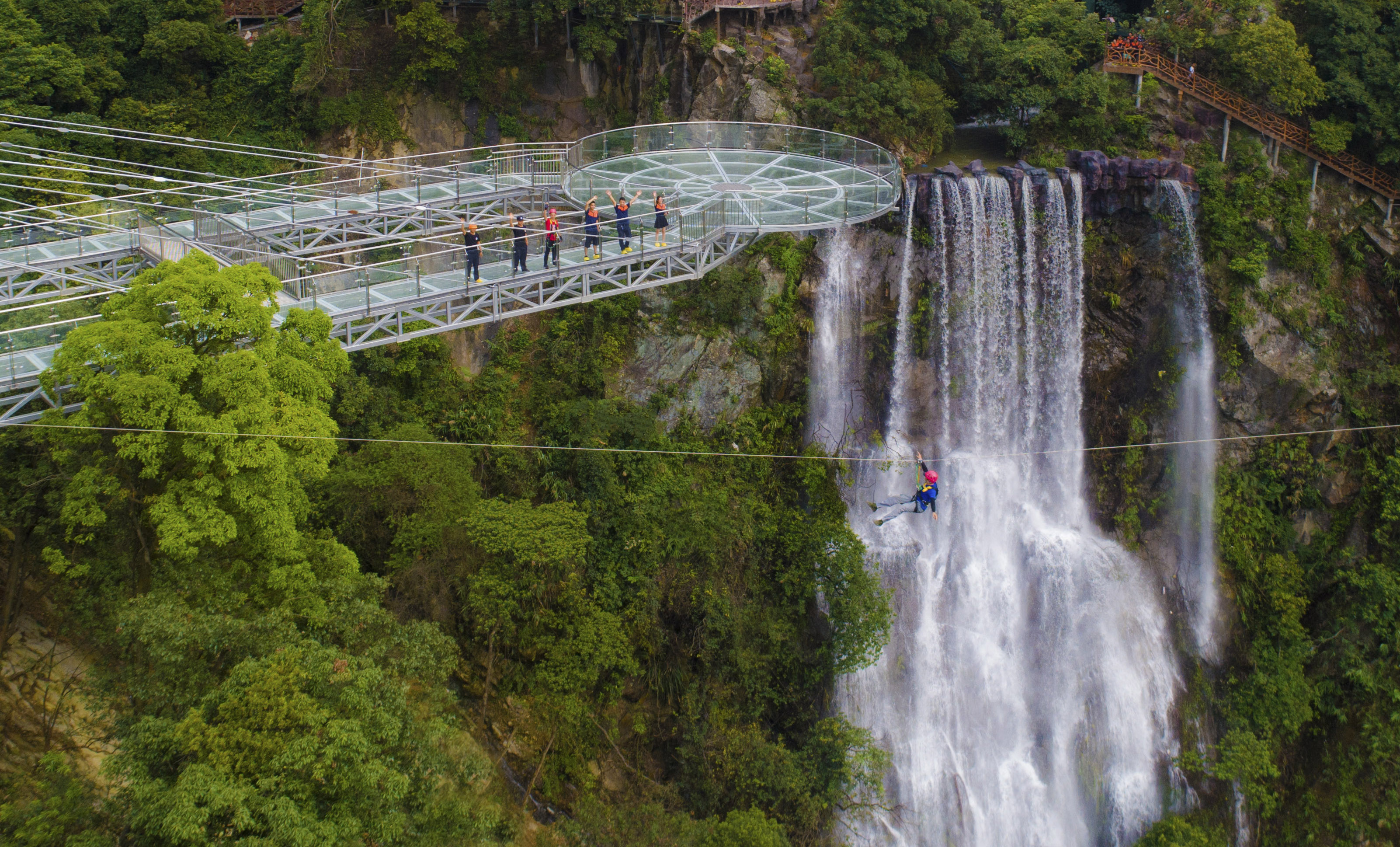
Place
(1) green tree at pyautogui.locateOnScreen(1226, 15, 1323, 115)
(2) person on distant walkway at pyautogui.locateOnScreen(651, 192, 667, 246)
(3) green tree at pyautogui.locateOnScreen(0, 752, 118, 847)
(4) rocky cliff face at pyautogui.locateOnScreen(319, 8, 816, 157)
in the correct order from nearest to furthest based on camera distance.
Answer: (3) green tree at pyautogui.locateOnScreen(0, 752, 118, 847) → (2) person on distant walkway at pyautogui.locateOnScreen(651, 192, 667, 246) → (1) green tree at pyautogui.locateOnScreen(1226, 15, 1323, 115) → (4) rocky cliff face at pyautogui.locateOnScreen(319, 8, 816, 157)

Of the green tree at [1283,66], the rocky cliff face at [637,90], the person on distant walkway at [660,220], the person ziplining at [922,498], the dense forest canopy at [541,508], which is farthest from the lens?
the rocky cliff face at [637,90]

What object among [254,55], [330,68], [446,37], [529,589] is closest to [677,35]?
[446,37]

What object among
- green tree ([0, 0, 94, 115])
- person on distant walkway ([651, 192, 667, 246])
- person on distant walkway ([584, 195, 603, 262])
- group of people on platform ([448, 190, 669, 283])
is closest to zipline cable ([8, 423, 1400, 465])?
group of people on platform ([448, 190, 669, 283])

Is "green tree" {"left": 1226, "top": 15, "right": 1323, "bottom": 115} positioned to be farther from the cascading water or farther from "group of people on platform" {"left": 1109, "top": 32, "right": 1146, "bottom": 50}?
the cascading water

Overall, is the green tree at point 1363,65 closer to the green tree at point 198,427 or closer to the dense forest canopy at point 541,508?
the dense forest canopy at point 541,508

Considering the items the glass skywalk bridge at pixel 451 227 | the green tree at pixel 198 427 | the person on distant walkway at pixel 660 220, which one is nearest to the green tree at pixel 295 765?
the green tree at pixel 198 427

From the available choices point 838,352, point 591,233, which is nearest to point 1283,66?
point 838,352

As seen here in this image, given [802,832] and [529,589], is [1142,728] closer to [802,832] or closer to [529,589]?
[802,832]
